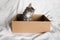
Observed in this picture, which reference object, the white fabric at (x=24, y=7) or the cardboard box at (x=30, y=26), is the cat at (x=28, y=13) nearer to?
the cardboard box at (x=30, y=26)

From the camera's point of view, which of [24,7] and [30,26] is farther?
[24,7]

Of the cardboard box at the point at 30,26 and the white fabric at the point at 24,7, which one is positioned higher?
the white fabric at the point at 24,7

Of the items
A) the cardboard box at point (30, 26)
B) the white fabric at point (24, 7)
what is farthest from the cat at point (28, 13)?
the white fabric at point (24, 7)

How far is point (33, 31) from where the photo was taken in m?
1.08

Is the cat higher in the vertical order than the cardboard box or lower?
higher

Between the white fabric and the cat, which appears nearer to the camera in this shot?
the cat

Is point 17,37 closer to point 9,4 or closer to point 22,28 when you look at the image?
point 22,28

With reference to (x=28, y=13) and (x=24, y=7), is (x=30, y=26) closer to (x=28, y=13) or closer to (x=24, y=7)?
(x=28, y=13)

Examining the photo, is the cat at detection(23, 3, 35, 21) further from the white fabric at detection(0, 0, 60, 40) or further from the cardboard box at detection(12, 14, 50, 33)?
the white fabric at detection(0, 0, 60, 40)

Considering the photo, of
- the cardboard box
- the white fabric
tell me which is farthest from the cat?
the white fabric

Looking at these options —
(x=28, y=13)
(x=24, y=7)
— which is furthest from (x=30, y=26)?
(x=24, y=7)

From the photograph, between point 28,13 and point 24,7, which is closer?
point 28,13

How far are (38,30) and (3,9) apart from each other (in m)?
0.49

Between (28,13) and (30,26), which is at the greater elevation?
(28,13)
